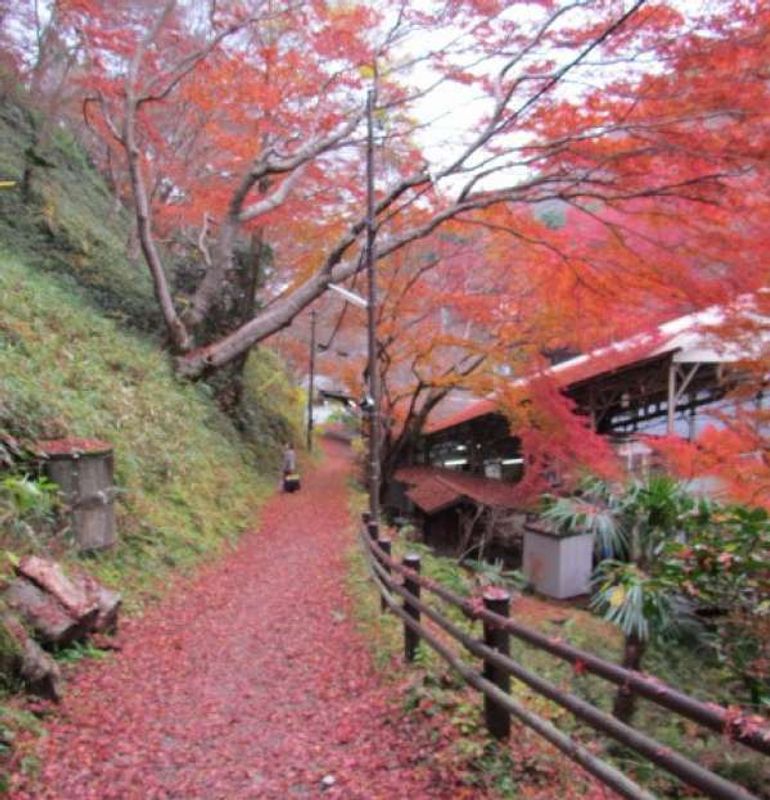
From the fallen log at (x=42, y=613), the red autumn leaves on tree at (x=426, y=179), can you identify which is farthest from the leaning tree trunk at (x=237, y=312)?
the fallen log at (x=42, y=613)

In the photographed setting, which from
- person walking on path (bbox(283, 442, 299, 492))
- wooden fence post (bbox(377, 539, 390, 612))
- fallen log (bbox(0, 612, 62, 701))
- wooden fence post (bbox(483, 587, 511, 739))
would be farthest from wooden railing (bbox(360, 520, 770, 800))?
person walking on path (bbox(283, 442, 299, 492))

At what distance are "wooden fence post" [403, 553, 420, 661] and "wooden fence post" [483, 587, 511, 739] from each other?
1.27 meters

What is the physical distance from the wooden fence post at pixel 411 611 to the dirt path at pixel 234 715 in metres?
0.40

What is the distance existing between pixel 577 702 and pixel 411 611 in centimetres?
243

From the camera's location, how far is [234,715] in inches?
190

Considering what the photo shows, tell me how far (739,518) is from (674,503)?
1.85 meters

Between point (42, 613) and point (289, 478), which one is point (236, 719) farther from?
point (289, 478)

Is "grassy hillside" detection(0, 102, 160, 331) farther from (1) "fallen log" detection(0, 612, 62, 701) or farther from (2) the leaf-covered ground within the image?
(1) "fallen log" detection(0, 612, 62, 701)

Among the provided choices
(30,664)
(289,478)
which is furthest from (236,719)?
(289,478)

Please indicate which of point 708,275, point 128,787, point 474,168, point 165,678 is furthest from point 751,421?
point 128,787

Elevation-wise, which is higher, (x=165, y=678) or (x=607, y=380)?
(x=607, y=380)

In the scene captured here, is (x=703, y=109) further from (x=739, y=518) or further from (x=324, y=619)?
(x=324, y=619)

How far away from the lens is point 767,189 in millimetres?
9438

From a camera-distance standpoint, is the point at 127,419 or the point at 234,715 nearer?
the point at 234,715
